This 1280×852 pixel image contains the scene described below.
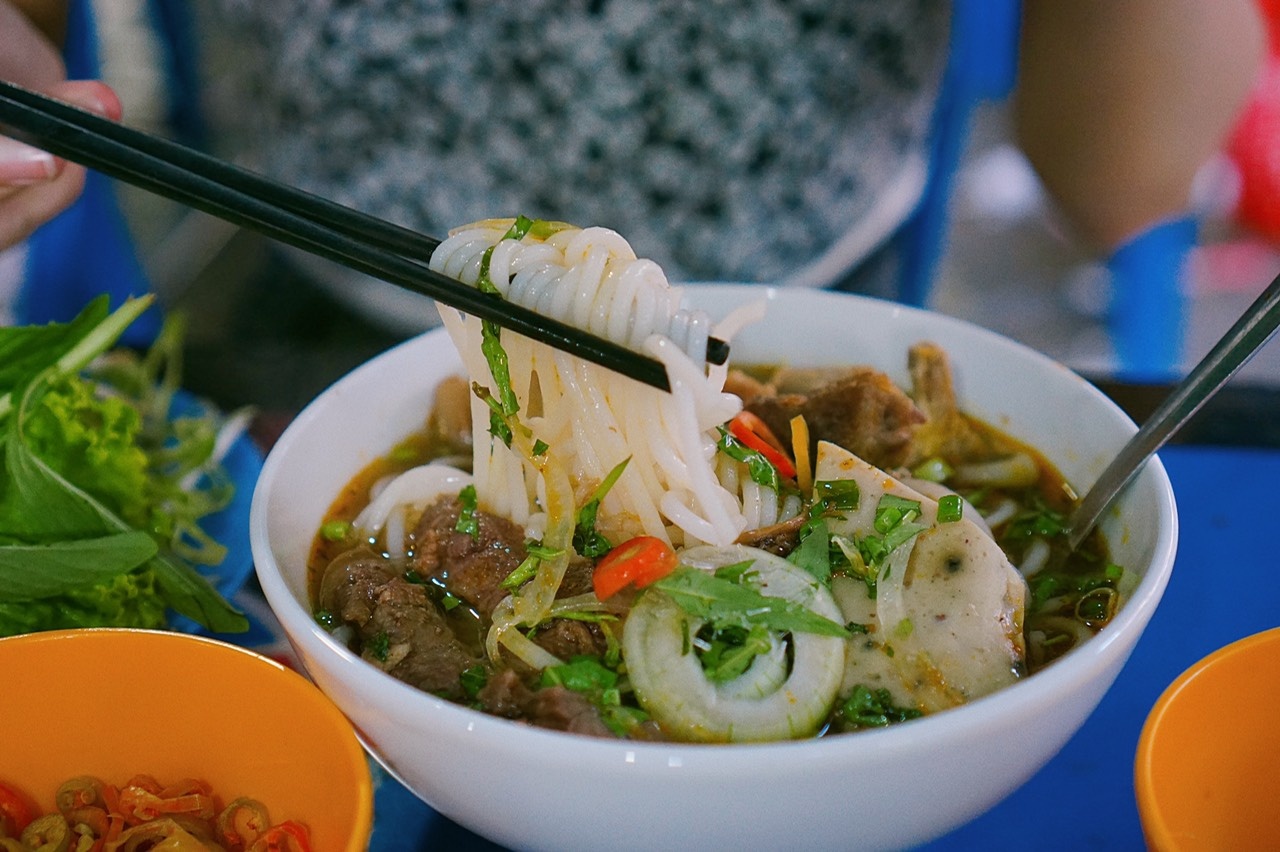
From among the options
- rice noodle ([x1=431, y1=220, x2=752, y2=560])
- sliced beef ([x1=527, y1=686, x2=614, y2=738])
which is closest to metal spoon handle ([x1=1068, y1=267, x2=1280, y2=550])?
rice noodle ([x1=431, y1=220, x2=752, y2=560])

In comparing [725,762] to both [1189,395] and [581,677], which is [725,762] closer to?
[581,677]

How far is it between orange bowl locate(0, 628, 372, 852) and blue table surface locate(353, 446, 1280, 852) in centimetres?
25

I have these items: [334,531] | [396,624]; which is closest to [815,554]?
[396,624]

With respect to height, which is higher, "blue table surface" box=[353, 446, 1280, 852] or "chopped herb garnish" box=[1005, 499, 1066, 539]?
"chopped herb garnish" box=[1005, 499, 1066, 539]

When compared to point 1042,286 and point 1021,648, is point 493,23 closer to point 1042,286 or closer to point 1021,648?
point 1021,648

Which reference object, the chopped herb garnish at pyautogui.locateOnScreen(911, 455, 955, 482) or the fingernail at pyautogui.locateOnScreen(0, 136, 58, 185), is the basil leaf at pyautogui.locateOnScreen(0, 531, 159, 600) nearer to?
the fingernail at pyautogui.locateOnScreen(0, 136, 58, 185)

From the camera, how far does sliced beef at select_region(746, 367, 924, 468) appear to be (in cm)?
170

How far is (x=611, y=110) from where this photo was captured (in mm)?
2668

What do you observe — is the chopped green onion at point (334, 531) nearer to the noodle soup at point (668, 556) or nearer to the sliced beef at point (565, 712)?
the noodle soup at point (668, 556)

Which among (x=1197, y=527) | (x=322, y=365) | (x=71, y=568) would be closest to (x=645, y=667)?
(x=71, y=568)

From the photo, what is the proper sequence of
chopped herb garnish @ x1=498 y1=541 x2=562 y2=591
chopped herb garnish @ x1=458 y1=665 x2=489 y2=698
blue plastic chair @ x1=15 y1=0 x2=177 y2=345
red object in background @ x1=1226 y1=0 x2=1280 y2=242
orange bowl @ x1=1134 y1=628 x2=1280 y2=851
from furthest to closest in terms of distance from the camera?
red object in background @ x1=1226 y1=0 x2=1280 y2=242
blue plastic chair @ x1=15 y1=0 x2=177 y2=345
chopped herb garnish @ x1=498 y1=541 x2=562 y2=591
chopped herb garnish @ x1=458 y1=665 x2=489 y2=698
orange bowl @ x1=1134 y1=628 x2=1280 y2=851

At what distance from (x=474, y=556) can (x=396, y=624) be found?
0.16 m

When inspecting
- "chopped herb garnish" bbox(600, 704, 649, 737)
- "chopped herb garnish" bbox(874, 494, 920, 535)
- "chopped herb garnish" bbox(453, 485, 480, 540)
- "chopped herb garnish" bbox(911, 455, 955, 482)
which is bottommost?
"chopped herb garnish" bbox(453, 485, 480, 540)

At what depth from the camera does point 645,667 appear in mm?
1201
